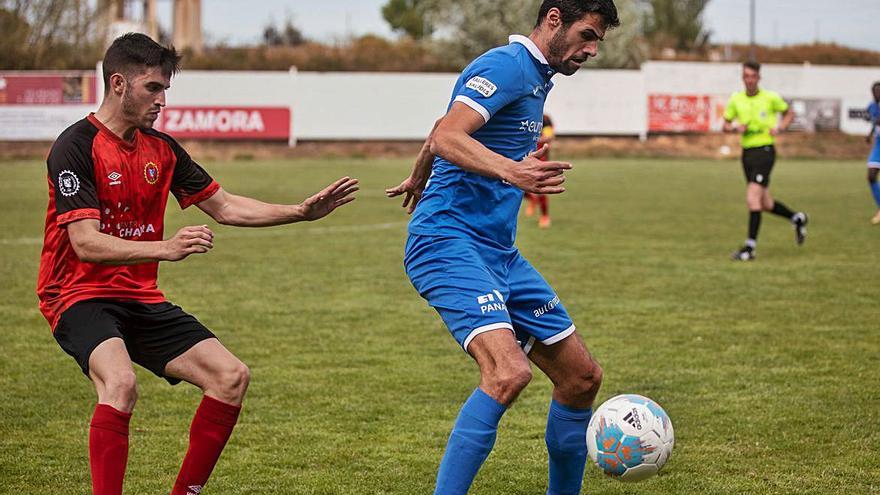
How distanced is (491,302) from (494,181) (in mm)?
513

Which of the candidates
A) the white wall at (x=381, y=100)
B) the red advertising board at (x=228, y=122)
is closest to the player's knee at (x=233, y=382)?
the white wall at (x=381, y=100)

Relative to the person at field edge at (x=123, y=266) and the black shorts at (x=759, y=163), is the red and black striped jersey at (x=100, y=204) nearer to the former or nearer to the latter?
the person at field edge at (x=123, y=266)

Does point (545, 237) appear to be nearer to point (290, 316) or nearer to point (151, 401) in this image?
point (290, 316)

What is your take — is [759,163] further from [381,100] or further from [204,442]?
[381,100]

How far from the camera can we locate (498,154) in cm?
436

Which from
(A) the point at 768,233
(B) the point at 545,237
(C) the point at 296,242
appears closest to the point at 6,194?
(C) the point at 296,242

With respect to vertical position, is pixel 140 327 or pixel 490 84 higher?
pixel 490 84

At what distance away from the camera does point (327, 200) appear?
5.03 m

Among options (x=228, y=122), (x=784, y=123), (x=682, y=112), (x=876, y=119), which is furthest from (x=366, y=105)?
(x=784, y=123)

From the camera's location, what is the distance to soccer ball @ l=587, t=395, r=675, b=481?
15.9 ft

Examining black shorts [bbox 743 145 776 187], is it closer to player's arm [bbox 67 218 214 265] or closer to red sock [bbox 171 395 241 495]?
red sock [bbox 171 395 241 495]

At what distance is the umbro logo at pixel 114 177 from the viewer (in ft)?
14.9

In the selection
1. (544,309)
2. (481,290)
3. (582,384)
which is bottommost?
(582,384)

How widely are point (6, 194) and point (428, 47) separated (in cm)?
3195
